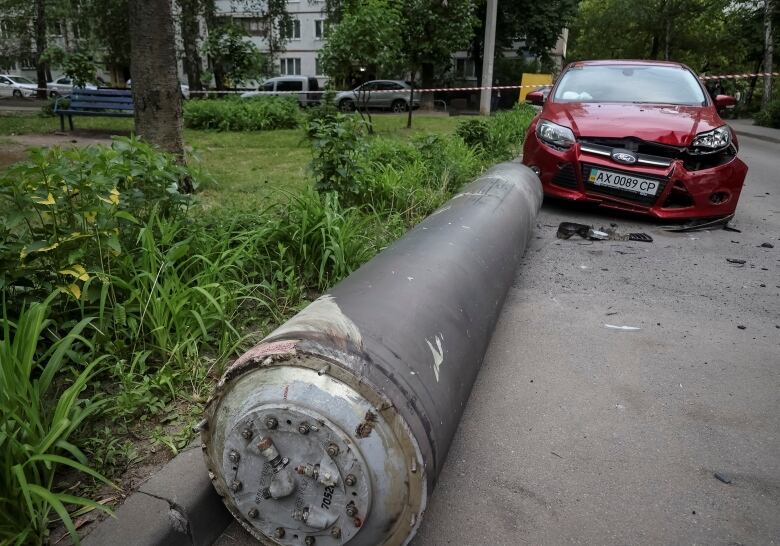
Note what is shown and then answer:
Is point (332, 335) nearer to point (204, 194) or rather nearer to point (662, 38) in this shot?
point (204, 194)

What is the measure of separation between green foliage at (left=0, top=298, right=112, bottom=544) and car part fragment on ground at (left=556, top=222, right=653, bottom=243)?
4.15 meters

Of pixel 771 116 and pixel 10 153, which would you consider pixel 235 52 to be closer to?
pixel 10 153

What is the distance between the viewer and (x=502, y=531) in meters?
1.81

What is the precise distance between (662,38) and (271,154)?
33.1 m

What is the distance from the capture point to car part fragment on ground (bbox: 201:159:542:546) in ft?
4.70

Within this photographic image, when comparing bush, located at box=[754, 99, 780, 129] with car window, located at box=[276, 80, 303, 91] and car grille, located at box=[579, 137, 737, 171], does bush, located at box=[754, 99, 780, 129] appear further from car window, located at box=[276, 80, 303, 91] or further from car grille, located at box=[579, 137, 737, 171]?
car window, located at box=[276, 80, 303, 91]

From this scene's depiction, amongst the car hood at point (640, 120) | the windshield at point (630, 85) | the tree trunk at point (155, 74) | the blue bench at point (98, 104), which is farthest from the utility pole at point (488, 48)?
the tree trunk at point (155, 74)

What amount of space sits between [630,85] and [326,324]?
5648mm

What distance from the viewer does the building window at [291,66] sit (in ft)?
159

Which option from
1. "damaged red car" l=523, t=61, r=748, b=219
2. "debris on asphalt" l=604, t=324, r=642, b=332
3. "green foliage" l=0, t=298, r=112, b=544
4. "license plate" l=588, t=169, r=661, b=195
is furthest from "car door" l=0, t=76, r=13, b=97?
"debris on asphalt" l=604, t=324, r=642, b=332

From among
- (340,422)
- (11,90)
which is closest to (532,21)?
(340,422)

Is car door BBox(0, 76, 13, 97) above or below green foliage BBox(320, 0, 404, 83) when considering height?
below

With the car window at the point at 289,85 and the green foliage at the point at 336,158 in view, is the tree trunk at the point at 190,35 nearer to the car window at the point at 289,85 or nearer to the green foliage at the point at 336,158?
the car window at the point at 289,85

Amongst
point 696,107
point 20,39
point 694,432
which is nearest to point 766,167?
point 696,107
